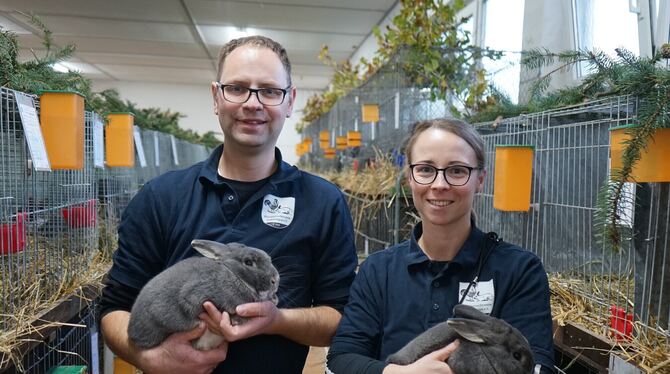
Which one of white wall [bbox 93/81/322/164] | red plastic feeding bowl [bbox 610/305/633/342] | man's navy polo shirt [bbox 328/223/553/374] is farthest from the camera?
A: white wall [bbox 93/81/322/164]

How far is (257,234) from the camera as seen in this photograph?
1.29 metres

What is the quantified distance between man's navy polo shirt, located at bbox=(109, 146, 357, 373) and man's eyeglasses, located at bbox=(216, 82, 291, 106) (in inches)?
8.2

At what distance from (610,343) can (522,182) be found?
2.03 ft

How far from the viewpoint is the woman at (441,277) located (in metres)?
1.15

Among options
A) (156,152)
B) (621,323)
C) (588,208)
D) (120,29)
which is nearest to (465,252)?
(621,323)

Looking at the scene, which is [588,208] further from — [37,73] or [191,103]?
[191,103]

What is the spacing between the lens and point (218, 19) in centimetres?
667

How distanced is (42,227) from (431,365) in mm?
1482

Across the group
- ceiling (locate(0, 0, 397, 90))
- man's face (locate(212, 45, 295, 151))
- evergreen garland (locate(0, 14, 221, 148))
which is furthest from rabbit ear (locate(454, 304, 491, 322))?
ceiling (locate(0, 0, 397, 90))

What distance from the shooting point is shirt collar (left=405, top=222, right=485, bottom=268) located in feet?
3.93

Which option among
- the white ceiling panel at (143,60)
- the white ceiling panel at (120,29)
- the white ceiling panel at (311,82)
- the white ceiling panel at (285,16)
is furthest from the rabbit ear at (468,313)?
the white ceiling panel at (311,82)

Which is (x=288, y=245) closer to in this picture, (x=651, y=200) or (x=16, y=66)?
(x=651, y=200)

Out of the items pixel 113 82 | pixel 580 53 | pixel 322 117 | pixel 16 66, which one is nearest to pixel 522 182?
pixel 580 53

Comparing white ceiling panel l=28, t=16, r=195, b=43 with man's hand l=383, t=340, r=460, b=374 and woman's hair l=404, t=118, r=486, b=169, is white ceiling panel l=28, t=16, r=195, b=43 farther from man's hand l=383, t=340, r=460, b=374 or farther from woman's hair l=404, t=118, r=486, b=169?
man's hand l=383, t=340, r=460, b=374
